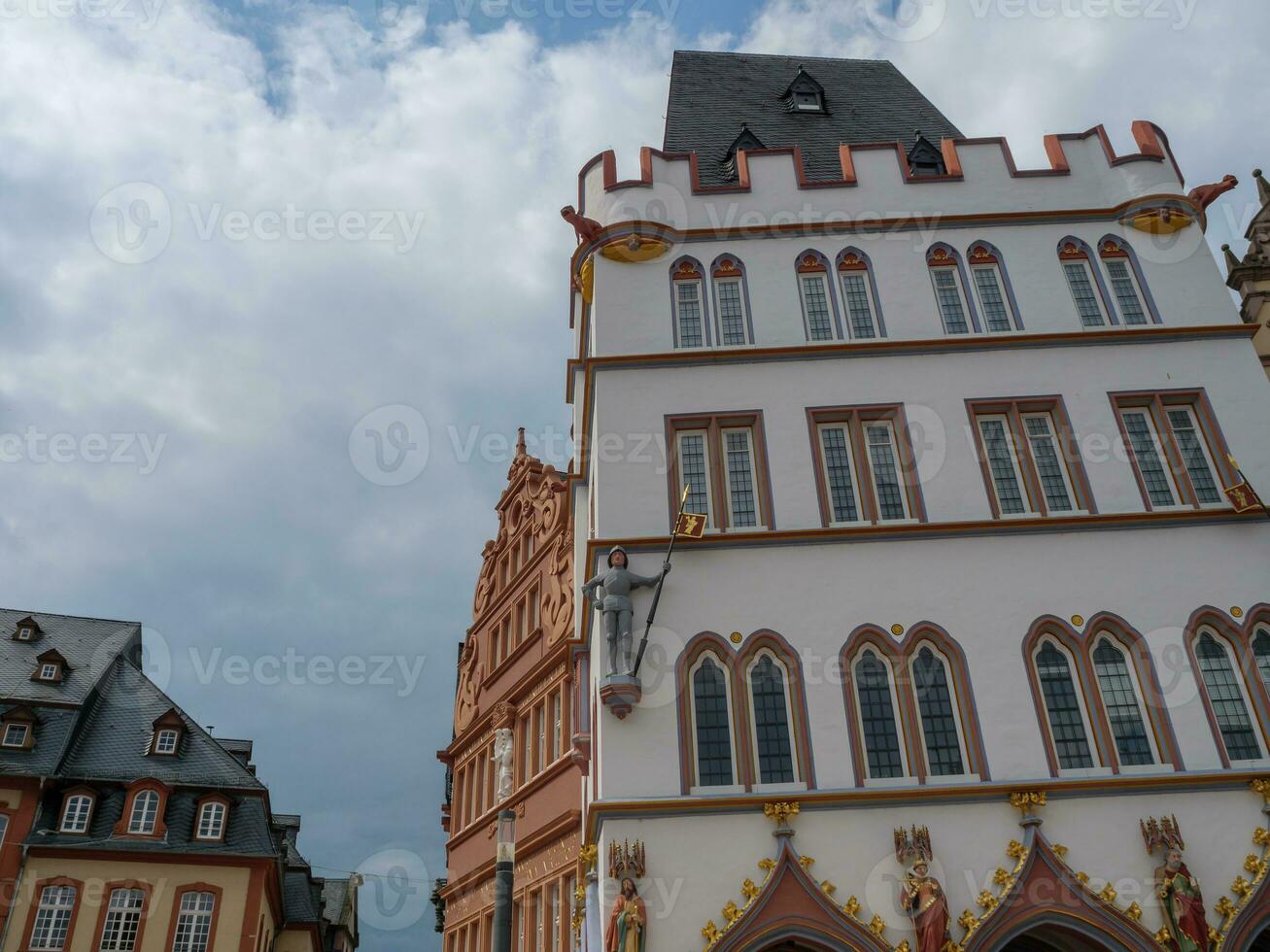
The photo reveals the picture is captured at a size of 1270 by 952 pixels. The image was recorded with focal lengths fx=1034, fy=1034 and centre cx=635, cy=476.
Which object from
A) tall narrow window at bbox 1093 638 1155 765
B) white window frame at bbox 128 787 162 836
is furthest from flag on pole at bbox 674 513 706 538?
white window frame at bbox 128 787 162 836

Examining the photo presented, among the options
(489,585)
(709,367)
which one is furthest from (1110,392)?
(489,585)

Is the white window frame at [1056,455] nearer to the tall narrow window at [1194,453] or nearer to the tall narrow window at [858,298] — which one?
the tall narrow window at [1194,453]

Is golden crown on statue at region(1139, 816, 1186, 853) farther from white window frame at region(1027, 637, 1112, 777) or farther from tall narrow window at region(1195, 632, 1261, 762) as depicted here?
tall narrow window at region(1195, 632, 1261, 762)

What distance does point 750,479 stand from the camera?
18.6 m

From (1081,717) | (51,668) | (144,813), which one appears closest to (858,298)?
(1081,717)

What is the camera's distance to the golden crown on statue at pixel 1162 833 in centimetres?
1494

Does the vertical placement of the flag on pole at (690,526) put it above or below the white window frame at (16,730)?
below

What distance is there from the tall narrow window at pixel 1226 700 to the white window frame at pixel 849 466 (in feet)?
17.4

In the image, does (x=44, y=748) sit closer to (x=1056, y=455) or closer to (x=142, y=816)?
(x=142, y=816)

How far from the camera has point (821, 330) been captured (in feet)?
66.5

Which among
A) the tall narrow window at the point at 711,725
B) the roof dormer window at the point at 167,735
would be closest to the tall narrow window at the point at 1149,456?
the tall narrow window at the point at 711,725

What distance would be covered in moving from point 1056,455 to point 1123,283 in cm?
457

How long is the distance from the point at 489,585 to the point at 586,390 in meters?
14.9

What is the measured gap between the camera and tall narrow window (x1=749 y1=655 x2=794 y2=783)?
15844mm
